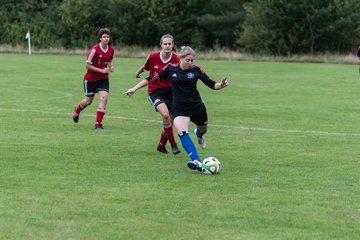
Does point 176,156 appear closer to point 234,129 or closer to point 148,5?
point 234,129

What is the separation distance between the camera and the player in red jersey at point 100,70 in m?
16.1

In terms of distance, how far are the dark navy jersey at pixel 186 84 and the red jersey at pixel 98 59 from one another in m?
4.93

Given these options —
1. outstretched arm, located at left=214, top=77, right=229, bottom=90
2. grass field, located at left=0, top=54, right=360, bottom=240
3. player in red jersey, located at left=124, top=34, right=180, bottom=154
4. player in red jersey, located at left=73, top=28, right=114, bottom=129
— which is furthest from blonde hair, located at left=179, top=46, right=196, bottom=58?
player in red jersey, located at left=73, top=28, right=114, bottom=129

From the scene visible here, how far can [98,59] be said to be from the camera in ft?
53.7

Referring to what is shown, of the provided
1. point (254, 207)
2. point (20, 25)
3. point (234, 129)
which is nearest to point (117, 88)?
point (234, 129)

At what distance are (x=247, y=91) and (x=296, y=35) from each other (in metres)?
36.1

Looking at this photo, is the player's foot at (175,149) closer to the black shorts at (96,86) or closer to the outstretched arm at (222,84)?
the outstretched arm at (222,84)

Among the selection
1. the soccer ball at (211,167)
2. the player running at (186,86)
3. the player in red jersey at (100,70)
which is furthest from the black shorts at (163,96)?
the player in red jersey at (100,70)

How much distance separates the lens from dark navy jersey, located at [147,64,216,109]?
11461mm

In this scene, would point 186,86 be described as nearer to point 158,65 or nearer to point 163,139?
point 163,139

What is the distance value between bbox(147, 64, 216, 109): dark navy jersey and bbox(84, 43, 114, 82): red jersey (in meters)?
4.93

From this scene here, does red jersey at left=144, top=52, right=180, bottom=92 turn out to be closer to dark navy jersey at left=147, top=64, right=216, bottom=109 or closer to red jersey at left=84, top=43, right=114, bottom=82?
dark navy jersey at left=147, top=64, right=216, bottom=109

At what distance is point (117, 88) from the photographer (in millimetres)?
28203

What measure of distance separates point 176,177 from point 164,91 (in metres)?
3.06
